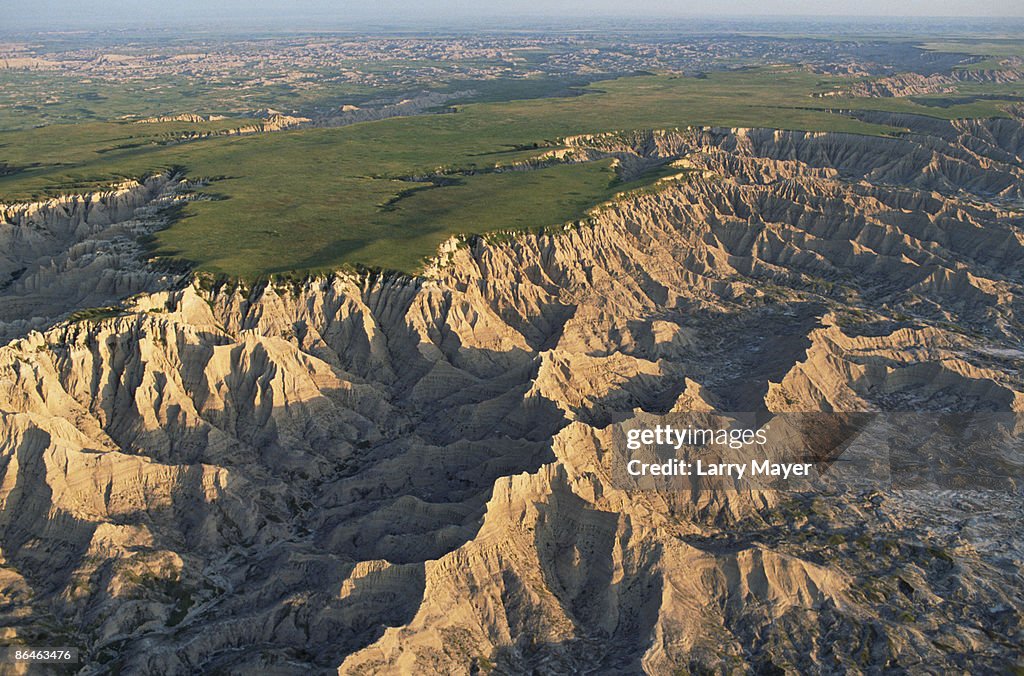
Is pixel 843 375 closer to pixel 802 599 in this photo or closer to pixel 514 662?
pixel 802 599

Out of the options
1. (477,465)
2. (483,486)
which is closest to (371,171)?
(477,465)

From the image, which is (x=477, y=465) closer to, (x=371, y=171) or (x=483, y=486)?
(x=483, y=486)

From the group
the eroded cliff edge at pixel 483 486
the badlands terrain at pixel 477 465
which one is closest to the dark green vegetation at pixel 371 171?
the badlands terrain at pixel 477 465

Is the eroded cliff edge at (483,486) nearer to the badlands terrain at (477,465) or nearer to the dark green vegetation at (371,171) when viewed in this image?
the badlands terrain at (477,465)

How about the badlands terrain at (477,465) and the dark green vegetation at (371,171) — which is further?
the dark green vegetation at (371,171)

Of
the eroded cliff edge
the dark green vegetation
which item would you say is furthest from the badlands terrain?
the dark green vegetation

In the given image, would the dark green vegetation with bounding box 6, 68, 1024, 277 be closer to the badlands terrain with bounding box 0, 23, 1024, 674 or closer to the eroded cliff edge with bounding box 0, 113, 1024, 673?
the badlands terrain with bounding box 0, 23, 1024, 674
